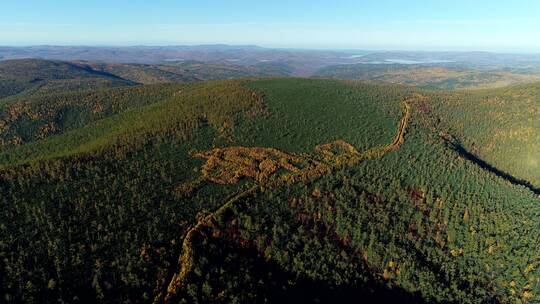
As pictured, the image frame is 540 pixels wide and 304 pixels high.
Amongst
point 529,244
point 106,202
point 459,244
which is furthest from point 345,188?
point 106,202

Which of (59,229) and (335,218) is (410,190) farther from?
(59,229)

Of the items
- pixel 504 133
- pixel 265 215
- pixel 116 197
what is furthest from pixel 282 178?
pixel 504 133

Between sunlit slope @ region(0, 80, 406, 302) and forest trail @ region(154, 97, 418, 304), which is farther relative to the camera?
forest trail @ region(154, 97, 418, 304)

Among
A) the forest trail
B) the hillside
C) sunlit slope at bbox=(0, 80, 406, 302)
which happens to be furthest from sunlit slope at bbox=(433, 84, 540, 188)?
sunlit slope at bbox=(0, 80, 406, 302)

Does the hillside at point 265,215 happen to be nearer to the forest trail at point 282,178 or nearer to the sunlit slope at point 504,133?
the forest trail at point 282,178

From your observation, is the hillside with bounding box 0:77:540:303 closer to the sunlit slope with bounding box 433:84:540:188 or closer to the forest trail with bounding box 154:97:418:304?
the forest trail with bounding box 154:97:418:304

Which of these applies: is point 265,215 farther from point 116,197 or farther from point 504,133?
point 504,133
